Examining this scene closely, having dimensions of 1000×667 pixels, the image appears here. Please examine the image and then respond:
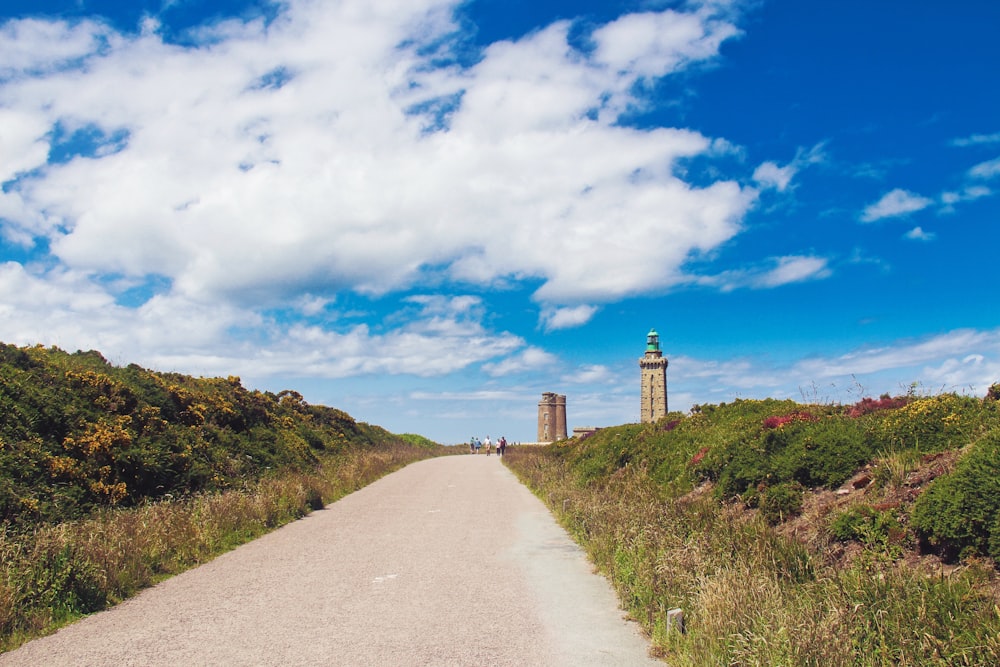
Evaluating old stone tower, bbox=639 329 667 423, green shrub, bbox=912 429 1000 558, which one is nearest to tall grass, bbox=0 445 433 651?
green shrub, bbox=912 429 1000 558

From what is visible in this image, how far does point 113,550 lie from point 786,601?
8368 millimetres

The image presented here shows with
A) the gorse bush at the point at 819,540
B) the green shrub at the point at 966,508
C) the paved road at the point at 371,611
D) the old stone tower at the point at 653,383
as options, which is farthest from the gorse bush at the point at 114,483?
the old stone tower at the point at 653,383

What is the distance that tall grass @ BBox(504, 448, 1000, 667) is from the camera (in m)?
4.98

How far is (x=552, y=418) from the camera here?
87500 mm

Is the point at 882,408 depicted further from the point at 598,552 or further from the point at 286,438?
the point at 286,438

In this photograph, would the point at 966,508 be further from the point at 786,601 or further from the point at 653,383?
the point at 653,383

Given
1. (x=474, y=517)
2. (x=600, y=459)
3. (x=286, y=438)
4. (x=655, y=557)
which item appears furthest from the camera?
(x=286, y=438)

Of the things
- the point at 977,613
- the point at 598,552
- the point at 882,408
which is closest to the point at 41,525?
the point at 598,552

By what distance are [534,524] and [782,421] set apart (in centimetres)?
588

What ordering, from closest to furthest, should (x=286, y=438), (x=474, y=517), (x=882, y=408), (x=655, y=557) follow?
(x=655, y=557) → (x=882, y=408) → (x=474, y=517) → (x=286, y=438)

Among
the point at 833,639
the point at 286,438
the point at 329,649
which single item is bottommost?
the point at 329,649

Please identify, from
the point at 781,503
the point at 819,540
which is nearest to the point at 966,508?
the point at 819,540

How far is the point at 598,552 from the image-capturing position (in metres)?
10.8

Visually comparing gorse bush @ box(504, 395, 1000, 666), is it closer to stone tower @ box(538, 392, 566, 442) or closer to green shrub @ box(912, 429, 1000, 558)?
green shrub @ box(912, 429, 1000, 558)
